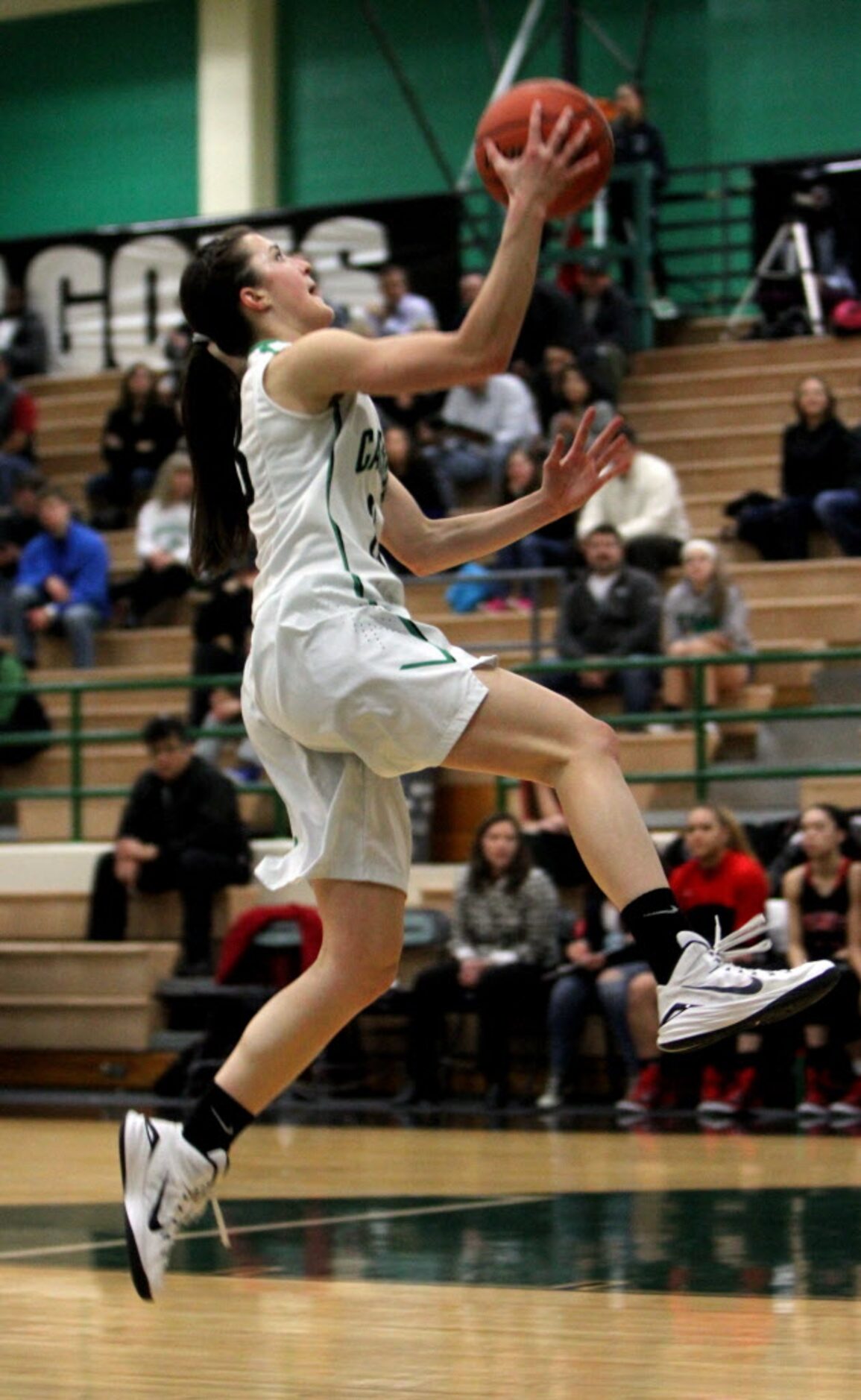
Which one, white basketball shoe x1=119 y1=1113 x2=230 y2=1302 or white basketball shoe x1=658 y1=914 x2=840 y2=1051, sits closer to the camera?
white basketball shoe x1=658 y1=914 x2=840 y2=1051

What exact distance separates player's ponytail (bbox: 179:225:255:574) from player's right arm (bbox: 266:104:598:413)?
13.2 inches

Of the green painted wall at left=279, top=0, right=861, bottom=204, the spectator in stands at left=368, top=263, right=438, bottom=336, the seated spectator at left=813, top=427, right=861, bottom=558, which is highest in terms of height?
the green painted wall at left=279, top=0, right=861, bottom=204

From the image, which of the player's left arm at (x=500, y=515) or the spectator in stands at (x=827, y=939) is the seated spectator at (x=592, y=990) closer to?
the spectator in stands at (x=827, y=939)

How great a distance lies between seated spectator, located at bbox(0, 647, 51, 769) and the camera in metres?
13.0

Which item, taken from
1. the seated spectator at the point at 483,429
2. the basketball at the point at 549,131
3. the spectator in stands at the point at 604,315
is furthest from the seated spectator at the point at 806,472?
the basketball at the point at 549,131

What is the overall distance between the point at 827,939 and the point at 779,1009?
5499mm

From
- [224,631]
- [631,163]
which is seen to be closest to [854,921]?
[224,631]

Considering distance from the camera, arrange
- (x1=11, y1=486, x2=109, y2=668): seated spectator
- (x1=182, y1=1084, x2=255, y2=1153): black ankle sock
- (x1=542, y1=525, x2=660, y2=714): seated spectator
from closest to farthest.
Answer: (x1=182, y1=1084, x2=255, y2=1153): black ankle sock < (x1=542, y1=525, x2=660, y2=714): seated spectator < (x1=11, y1=486, x2=109, y2=668): seated spectator

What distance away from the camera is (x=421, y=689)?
410cm

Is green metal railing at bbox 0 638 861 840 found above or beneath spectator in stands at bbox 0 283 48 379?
beneath

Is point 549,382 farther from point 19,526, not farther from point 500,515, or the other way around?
point 500,515

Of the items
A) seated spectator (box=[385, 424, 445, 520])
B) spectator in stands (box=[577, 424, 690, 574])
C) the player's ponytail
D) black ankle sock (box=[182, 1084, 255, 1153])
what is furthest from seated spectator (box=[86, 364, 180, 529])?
black ankle sock (box=[182, 1084, 255, 1153])

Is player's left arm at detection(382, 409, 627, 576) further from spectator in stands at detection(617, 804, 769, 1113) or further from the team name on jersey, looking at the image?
spectator in stands at detection(617, 804, 769, 1113)

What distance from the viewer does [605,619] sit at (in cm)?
1137
